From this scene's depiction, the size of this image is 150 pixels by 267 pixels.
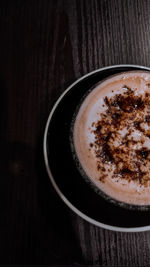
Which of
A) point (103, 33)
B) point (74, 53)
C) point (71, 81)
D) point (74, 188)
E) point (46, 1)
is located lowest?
point (74, 188)

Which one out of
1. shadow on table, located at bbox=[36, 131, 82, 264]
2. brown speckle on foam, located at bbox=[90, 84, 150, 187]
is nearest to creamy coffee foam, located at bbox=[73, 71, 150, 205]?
brown speckle on foam, located at bbox=[90, 84, 150, 187]

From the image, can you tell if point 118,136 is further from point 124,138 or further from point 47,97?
point 47,97

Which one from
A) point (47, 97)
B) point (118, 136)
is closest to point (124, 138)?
point (118, 136)

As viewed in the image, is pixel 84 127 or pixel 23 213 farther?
pixel 23 213

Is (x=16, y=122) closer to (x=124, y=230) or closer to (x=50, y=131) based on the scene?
(x=50, y=131)

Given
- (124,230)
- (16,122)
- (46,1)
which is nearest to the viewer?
(124,230)

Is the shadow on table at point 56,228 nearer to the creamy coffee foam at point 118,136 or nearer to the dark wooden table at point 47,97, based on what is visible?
the dark wooden table at point 47,97

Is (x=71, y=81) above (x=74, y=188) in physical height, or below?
above

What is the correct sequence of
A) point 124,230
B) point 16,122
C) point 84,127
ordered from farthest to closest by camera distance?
Result: 1. point 16,122
2. point 124,230
3. point 84,127

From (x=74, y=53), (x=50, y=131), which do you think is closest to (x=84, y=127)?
(x=50, y=131)
